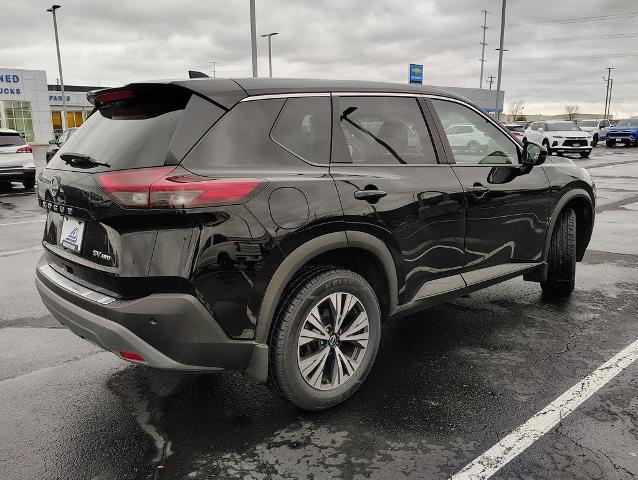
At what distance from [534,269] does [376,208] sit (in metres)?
2.01

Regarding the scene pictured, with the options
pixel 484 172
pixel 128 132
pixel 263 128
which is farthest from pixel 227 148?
pixel 484 172

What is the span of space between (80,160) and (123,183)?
564 millimetres

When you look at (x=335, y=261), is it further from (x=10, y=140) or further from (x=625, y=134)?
(x=625, y=134)

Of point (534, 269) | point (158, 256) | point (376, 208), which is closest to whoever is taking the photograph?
point (158, 256)

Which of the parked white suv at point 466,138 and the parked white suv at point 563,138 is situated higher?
the parked white suv at point 466,138

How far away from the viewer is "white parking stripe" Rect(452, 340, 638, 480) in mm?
2596

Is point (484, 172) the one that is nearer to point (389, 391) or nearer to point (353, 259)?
point (353, 259)

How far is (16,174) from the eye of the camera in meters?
14.2

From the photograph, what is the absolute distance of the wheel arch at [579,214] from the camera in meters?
4.62

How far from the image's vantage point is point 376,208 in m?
3.17

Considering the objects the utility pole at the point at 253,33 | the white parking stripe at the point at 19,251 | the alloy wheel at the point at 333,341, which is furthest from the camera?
the utility pole at the point at 253,33

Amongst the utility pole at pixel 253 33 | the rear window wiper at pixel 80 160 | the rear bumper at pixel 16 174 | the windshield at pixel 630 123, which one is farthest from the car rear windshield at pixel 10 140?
the windshield at pixel 630 123

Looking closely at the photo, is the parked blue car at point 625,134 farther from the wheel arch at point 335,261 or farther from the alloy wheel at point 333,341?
the alloy wheel at point 333,341

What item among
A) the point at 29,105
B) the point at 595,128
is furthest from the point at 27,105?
the point at 595,128
